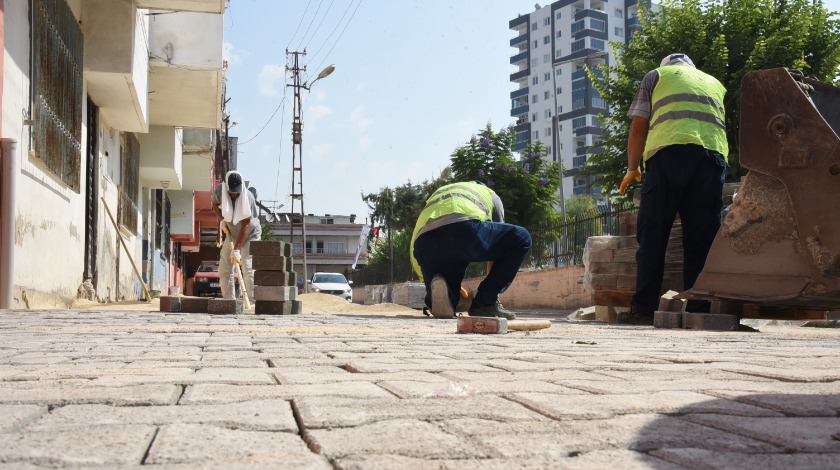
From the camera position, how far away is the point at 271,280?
31.7 ft

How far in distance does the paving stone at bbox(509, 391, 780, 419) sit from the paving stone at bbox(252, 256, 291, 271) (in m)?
7.68

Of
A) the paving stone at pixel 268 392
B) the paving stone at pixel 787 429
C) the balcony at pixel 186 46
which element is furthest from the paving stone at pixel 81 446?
the balcony at pixel 186 46

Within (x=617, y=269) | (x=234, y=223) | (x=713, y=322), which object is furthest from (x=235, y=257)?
(x=713, y=322)

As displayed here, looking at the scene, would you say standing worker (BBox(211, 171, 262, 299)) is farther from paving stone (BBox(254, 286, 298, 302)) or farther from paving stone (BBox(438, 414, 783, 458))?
paving stone (BBox(438, 414, 783, 458))

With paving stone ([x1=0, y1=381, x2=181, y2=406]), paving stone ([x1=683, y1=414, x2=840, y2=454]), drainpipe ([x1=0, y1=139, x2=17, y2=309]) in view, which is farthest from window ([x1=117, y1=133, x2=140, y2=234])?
paving stone ([x1=683, y1=414, x2=840, y2=454])

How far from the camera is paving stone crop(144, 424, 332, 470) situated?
1.49 meters

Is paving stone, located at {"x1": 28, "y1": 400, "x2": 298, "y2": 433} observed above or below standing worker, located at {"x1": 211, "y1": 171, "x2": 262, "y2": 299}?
below

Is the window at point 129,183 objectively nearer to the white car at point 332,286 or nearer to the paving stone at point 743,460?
the white car at point 332,286

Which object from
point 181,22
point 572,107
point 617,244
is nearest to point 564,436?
point 617,244

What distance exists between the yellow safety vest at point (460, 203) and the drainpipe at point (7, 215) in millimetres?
3480

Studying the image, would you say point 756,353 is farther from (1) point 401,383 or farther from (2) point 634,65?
(2) point 634,65

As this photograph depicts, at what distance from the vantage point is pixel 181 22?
1583 cm

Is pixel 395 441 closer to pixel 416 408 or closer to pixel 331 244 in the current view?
pixel 416 408

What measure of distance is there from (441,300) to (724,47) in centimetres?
1082
